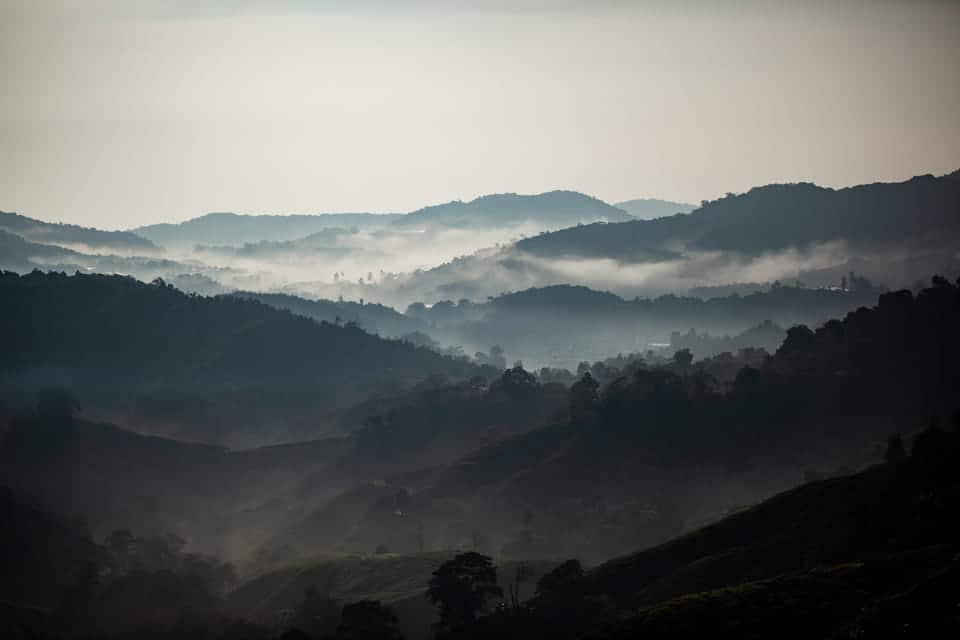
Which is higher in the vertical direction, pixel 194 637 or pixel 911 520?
pixel 911 520

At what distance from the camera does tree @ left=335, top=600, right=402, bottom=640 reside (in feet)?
520

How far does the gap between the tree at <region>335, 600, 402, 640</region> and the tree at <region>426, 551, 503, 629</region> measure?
806 centimetres

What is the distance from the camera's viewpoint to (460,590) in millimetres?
166875

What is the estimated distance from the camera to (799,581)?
132m

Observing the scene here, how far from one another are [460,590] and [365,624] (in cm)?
1472

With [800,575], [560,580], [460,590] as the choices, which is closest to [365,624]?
[460,590]

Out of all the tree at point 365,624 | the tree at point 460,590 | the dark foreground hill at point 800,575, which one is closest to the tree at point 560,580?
the dark foreground hill at point 800,575

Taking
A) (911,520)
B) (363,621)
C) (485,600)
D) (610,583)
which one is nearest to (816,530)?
(911,520)

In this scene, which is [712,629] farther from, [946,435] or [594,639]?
[946,435]

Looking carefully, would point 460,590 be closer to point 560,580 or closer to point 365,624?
point 560,580

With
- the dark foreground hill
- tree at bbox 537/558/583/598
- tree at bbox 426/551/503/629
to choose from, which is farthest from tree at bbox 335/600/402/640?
tree at bbox 537/558/583/598

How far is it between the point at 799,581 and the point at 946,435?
215 ft

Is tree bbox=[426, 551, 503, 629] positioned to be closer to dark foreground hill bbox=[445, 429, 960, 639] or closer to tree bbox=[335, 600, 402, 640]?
dark foreground hill bbox=[445, 429, 960, 639]

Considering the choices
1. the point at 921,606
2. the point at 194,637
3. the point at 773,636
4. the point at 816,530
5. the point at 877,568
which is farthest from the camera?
the point at 194,637
